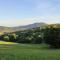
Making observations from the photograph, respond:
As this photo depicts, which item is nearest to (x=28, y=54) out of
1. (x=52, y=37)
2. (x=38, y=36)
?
(x=52, y=37)

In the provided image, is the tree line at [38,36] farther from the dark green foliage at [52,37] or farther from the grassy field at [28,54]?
the grassy field at [28,54]

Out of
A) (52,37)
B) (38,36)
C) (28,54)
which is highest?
(38,36)

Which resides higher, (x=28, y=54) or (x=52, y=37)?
(x=52, y=37)

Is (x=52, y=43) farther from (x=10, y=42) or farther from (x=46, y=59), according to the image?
(x=46, y=59)

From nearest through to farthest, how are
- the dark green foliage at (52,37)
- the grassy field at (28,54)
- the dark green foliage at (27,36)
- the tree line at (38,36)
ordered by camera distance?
1. the grassy field at (28,54)
2. the dark green foliage at (52,37)
3. the tree line at (38,36)
4. the dark green foliage at (27,36)

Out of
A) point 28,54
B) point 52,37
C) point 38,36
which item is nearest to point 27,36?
point 38,36

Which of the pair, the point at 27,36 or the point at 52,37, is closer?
the point at 52,37

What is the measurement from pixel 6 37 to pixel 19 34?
5.56ft

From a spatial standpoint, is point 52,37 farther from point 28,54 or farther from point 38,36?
point 28,54

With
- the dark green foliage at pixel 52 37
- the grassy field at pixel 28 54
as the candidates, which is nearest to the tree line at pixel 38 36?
the dark green foliage at pixel 52 37

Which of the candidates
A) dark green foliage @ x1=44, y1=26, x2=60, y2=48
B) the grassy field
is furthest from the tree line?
the grassy field

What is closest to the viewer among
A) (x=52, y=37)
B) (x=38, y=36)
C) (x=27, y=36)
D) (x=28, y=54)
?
(x=28, y=54)

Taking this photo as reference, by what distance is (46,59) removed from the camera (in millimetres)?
14562

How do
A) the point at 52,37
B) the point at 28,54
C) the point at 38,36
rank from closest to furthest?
the point at 28,54 → the point at 52,37 → the point at 38,36
